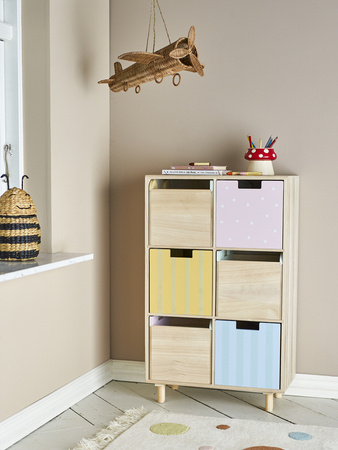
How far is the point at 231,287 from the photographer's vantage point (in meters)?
2.75

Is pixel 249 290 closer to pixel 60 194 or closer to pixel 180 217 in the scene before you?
pixel 180 217

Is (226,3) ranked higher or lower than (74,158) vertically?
higher

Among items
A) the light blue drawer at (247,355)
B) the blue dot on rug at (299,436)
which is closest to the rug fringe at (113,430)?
the light blue drawer at (247,355)

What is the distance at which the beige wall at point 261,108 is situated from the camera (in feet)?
9.59

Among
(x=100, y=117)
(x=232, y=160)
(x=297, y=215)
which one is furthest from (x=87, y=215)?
(x=297, y=215)

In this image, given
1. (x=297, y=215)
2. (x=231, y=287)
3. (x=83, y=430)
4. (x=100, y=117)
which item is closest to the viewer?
(x=83, y=430)

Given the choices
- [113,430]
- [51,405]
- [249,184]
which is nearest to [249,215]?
[249,184]

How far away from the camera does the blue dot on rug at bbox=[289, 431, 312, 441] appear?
243 cm

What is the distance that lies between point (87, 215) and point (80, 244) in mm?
156

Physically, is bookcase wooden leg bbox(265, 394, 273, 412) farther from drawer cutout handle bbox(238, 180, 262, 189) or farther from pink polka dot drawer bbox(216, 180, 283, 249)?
drawer cutout handle bbox(238, 180, 262, 189)

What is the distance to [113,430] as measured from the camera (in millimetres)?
2525

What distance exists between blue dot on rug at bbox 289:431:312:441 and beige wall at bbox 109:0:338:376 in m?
0.57

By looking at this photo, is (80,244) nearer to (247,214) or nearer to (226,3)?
(247,214)

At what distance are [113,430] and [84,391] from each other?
0.47m
